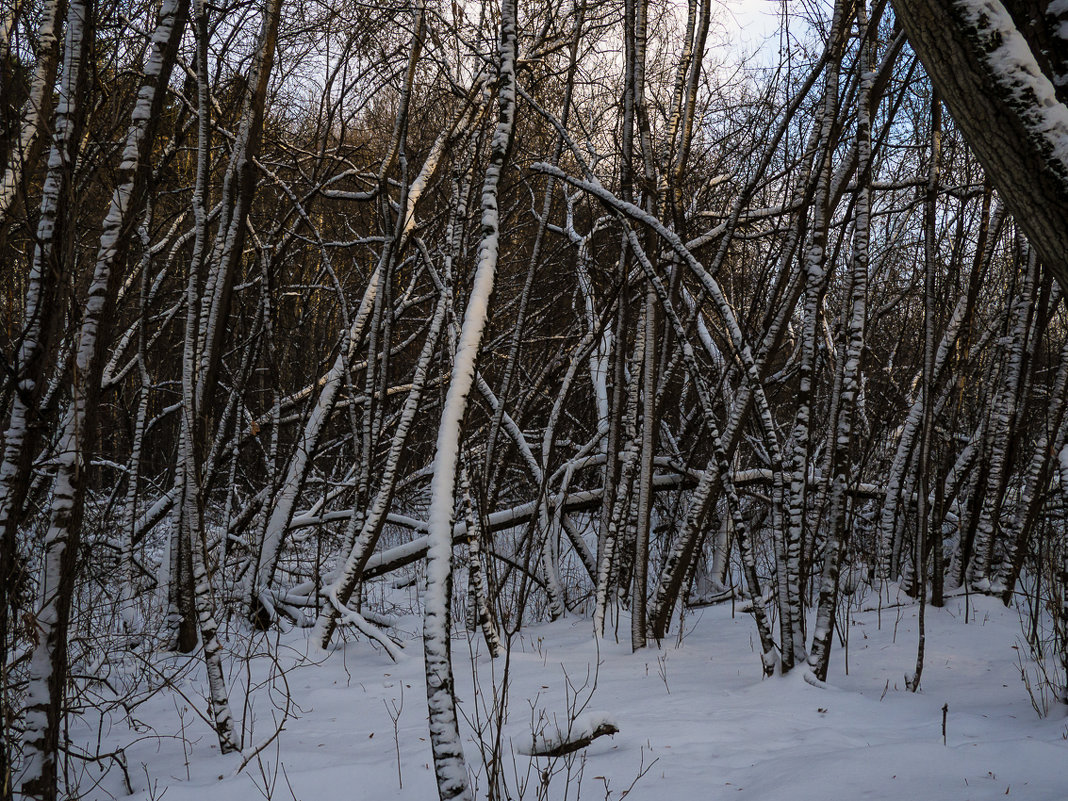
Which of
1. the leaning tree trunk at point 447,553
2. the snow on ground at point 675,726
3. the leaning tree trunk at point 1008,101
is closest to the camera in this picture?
the leaning tree trunk at point 1008,101

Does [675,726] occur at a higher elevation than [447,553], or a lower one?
lower

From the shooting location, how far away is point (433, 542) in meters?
2.14

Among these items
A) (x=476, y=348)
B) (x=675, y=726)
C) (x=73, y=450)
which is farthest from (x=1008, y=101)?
(x=73, y=450)

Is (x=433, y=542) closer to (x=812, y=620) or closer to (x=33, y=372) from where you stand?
(x=33, y=372)

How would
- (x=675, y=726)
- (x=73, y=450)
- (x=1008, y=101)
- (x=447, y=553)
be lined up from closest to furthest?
(x=1008, y=101)
(x=447, y=553)
(x=73, y=450)
(x=675, y=726)

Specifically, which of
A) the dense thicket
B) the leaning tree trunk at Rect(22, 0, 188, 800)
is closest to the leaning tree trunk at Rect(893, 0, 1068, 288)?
the dense thicket

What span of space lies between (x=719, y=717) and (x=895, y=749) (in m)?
0.82

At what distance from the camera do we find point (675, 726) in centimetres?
→ 319

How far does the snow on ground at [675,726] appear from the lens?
252cm

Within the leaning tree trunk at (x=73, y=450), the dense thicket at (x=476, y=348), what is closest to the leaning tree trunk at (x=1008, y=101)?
the dense thicket at (x=476, y=348)

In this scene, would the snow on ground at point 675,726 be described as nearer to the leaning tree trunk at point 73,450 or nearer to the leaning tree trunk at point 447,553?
the leaning tree trunk at point 447,553

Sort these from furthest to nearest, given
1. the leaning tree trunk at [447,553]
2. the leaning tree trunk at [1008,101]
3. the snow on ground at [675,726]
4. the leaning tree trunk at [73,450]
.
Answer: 1. the leaning tree trunk at [73,450]
2. the snow on ground at [675,726]
3. the leaning tree trunk at [447,553]
4. the leaning tree trunk at [1008,101]

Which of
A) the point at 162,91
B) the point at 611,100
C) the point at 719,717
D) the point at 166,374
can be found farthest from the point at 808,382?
the point at 166,374

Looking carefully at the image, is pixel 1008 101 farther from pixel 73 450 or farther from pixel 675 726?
pixel 73 450
